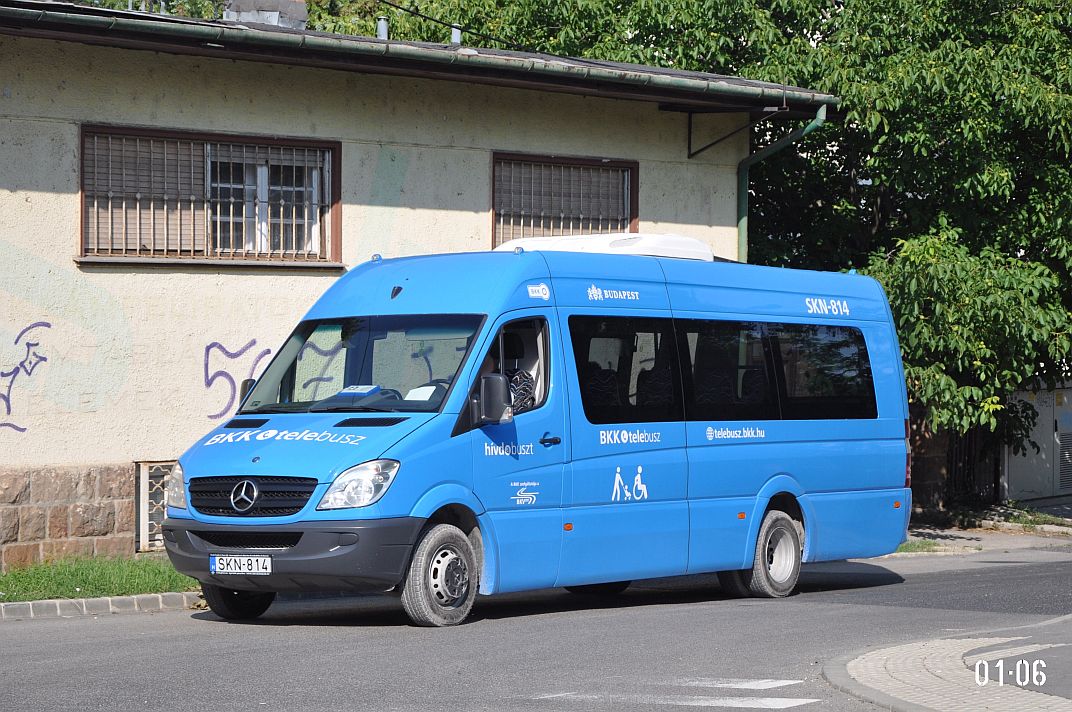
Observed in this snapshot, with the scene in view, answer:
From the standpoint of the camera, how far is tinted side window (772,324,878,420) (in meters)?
13.7

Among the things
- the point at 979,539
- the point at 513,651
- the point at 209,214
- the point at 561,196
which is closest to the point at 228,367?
the point at 209,214

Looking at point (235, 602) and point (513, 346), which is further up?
point (513, 346)

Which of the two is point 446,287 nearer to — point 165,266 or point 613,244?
point 613,244

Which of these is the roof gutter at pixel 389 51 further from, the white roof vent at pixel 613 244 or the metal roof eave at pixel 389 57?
the white roof vent at pixel 613 244

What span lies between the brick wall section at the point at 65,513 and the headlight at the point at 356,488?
4686mm

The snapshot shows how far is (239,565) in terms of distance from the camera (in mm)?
10352

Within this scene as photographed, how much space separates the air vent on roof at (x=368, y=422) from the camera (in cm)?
1048

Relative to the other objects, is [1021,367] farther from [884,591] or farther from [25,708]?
[25,708]

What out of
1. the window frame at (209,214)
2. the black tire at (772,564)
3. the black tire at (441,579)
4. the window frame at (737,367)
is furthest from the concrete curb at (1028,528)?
the black tire at (441,579)

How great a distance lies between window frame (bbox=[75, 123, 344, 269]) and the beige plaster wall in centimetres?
7

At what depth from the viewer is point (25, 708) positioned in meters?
7.41

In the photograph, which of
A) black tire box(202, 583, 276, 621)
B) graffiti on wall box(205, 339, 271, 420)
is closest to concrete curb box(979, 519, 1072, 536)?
graffiti on wall box(205, 339, 271, 420)

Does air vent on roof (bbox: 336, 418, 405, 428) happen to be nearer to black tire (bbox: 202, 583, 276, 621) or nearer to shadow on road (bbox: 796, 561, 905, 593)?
black tire (bbox: 202, 583, 276, 621)
